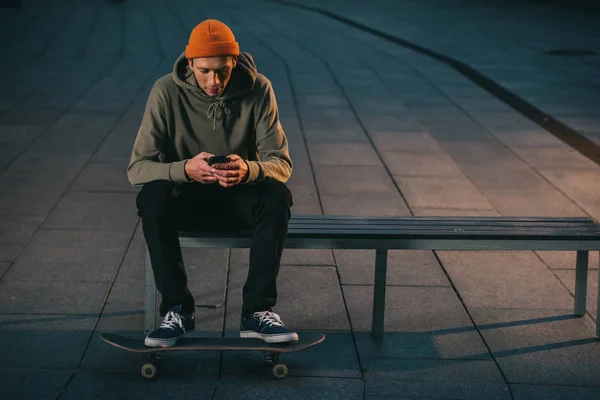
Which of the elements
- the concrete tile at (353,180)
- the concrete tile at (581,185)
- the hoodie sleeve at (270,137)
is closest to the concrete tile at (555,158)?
the concrete tile at (581,185)

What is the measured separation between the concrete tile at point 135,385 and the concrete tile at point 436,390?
703 millimetres

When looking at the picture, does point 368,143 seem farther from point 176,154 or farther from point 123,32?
point 123,32

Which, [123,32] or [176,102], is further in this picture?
[123,32]

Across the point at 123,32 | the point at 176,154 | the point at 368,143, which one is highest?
the point at 176,154

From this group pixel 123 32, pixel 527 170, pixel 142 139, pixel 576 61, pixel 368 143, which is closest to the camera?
pixel 142 139

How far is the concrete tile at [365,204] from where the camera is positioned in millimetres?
6762

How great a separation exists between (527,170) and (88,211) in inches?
150

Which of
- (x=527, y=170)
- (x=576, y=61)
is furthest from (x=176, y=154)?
(x=576, y=61)

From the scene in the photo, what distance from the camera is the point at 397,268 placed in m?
5.65

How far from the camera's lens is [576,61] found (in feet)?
49.8

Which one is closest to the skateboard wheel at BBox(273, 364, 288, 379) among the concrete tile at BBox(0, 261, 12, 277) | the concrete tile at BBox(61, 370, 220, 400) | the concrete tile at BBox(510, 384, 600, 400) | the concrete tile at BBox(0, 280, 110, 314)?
the concrete tile at BBox(61, 370, 220, 400)

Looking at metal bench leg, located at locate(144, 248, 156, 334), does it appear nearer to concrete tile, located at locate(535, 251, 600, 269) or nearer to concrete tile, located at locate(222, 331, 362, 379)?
concrete tile, located at locate(222, 331, 362, 379)

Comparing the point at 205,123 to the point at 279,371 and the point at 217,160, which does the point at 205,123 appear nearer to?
the point at 217,160

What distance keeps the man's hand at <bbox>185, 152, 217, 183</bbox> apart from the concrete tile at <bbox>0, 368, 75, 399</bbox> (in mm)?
1015
